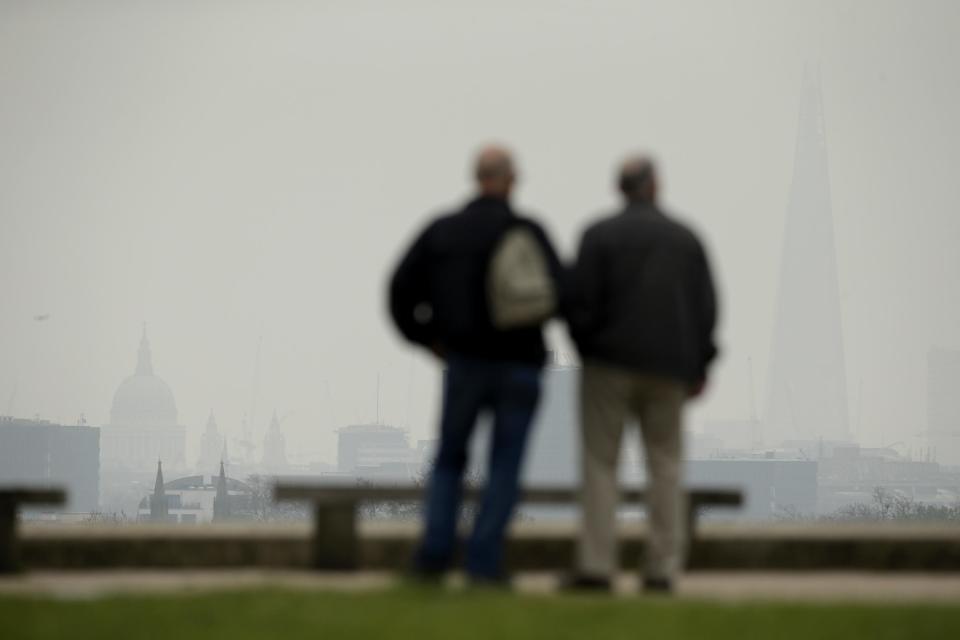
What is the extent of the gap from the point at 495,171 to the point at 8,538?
11.6 ft

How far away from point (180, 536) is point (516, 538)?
1957 mm

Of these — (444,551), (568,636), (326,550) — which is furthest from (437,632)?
(326,550)

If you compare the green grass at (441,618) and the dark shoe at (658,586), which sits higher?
the dark shoe at (658,586)

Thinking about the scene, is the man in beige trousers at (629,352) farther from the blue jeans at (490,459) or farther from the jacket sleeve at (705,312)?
the blue jeans at (490,459)

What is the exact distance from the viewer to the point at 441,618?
7.89 metres

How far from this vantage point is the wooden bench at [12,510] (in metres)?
10.7

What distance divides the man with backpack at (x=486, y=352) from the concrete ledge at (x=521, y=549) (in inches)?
58.5

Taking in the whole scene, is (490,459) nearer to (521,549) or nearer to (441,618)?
(521,549)

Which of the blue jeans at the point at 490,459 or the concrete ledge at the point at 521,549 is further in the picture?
the concrete ledge at the point at 521,549

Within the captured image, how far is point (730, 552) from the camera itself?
1116 cm

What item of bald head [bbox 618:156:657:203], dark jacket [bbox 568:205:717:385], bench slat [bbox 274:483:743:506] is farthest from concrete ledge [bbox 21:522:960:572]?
bald head [bbox 618:156:657:203]

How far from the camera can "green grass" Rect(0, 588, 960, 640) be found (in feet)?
24.5

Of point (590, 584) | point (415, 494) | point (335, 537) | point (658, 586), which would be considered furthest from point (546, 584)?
point (335, 537)

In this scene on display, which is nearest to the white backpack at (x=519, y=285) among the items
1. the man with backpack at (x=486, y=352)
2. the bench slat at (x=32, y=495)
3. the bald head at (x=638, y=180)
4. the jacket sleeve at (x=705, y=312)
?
the man with backpack at (x=486, y=352)
